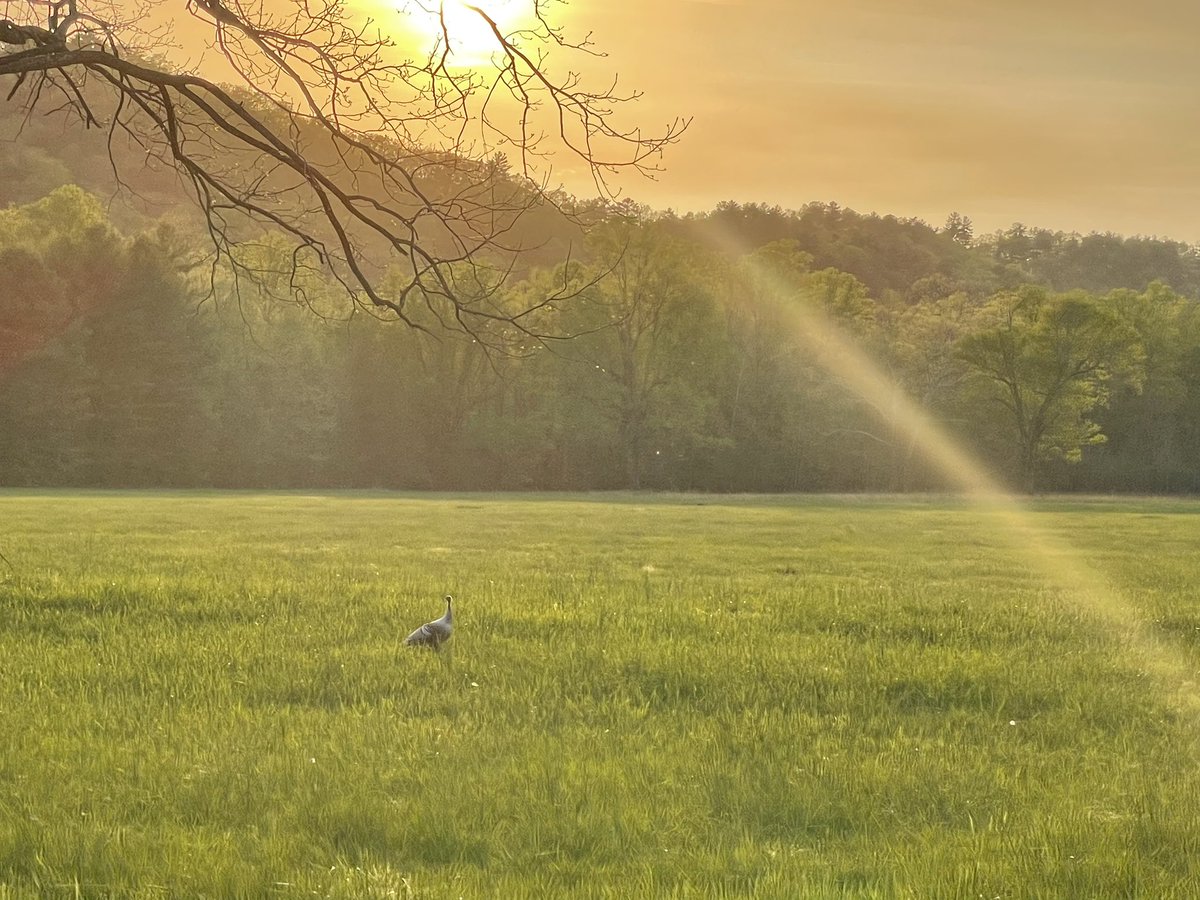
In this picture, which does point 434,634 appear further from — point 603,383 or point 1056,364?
point 1056,364

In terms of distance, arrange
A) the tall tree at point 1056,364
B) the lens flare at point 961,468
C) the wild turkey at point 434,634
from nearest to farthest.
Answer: the wild turkey at point 434,634 → the lens flare at point 961,468 → the tall tree at point 1056,364

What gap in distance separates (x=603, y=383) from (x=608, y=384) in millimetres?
398

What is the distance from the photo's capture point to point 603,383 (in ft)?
265

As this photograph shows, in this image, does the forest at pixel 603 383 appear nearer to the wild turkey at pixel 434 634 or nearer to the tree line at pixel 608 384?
the tree line at pixel 608 384

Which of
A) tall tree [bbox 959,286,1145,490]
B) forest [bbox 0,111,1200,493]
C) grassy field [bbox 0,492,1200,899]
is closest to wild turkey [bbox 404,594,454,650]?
grassy field [bbox 0,492,1200,899]

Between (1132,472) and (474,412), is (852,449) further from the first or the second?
(474,412)

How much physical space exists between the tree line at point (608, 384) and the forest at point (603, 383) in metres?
0.16

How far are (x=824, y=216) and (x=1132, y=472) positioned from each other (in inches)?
2917

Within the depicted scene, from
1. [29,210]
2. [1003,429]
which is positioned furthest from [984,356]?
[29,210]

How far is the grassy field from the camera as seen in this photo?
5465 mm

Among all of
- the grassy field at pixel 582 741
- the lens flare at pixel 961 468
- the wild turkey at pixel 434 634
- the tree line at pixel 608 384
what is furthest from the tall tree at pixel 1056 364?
the wild turkey at pixel 434 634

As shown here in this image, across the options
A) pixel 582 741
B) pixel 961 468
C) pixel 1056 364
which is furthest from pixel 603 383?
pixel 582 741

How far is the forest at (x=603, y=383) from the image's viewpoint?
7319 centimetres

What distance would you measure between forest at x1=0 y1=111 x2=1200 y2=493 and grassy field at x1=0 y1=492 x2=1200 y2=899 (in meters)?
57.5
